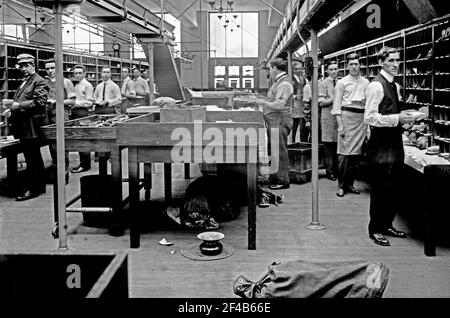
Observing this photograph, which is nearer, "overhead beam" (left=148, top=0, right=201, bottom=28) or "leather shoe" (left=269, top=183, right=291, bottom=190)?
"leather shoe" (left=269, top=183, right=291, bottom=190)

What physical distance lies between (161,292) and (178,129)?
1.39 metres

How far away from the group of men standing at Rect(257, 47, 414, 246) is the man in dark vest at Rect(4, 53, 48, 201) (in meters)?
2.67

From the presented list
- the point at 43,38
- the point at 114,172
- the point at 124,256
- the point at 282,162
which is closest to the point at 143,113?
the point at 114,172

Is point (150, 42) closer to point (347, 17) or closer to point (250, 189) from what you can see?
point (347, 17)

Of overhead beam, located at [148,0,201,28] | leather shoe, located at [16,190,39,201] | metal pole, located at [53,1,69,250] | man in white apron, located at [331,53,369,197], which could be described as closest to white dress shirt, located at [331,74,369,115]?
man in white apron, located at [331,53,369,197]

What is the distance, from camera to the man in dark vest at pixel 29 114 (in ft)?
20.8

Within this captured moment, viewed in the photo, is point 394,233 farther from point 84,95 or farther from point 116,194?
point 84,95

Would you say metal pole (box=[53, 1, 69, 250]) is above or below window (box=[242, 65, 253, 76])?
below

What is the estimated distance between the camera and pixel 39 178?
661cm

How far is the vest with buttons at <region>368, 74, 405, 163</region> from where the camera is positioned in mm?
4273

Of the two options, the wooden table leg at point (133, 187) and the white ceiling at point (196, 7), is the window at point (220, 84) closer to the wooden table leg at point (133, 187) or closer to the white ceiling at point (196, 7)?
the white ceiling at point (196, 7)

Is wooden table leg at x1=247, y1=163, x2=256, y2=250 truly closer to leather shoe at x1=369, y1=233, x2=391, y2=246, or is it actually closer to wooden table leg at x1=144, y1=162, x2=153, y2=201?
leather shoe at x1=369, y1=233, x2=391, y2=246

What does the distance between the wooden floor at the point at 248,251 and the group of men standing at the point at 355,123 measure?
0.34 meters

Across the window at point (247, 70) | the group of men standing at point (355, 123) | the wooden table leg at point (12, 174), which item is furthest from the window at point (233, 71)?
the wooden table leg at point (12, 174)
